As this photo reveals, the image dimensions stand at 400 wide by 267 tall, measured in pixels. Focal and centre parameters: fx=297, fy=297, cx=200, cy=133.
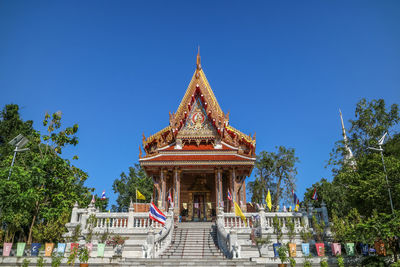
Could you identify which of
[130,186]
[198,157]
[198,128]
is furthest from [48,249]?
[130,186]

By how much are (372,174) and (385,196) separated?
3.65 ft

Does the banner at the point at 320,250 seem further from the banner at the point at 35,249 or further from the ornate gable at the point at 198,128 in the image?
the banner at the point at 35,249

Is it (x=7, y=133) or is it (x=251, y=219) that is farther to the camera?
(x=7, y=133)

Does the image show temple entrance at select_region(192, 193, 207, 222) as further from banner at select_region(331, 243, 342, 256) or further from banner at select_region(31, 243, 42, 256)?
banner at select_region(31, 243, 42, 256)

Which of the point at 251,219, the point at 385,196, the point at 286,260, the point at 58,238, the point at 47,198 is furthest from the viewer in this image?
the point at 47,198

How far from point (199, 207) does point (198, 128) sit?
20.9 feet

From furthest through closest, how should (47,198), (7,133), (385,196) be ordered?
(7,133) < (47,198) < (385,196)

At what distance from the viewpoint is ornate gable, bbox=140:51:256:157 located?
79.0ft

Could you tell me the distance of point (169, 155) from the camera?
22.7m

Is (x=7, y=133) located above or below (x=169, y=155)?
above

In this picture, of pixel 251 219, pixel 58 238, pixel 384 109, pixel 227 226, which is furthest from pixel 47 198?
pixel 384 109

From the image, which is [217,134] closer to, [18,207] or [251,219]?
[251,219]

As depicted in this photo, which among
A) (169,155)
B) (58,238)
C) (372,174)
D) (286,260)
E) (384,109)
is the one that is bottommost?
(286,260)

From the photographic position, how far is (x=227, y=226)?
16281 mm
